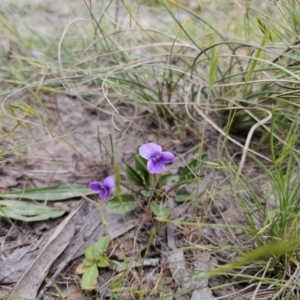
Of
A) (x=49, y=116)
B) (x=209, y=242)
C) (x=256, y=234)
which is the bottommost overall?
(x=209, y=242)

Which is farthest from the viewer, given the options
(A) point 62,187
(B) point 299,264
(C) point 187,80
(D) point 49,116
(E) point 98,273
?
(D) point 49,116

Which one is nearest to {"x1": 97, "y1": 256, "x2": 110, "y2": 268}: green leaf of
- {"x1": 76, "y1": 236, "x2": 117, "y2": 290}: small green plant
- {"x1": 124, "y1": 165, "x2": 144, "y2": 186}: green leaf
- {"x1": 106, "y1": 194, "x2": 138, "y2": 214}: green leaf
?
{"x1": 76, "y1": 236, "x2": 117, "y2": 290}: small green plant

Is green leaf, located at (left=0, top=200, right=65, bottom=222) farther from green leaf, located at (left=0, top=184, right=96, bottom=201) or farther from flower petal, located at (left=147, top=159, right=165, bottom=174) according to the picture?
flower petal, located at (left=147, top=159, right=165, bottom=174)

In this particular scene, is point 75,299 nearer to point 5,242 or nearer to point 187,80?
point 5,242

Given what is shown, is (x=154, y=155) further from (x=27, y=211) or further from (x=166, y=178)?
(x=27, y=211)

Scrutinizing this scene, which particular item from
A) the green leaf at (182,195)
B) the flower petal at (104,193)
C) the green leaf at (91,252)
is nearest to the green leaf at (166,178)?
the green leaf at (182,195)

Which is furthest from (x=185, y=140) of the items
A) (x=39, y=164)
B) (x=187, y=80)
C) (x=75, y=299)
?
(x=75, y=299)

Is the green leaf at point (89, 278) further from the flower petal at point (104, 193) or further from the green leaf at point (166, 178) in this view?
the green leaf at point (166, 178)
